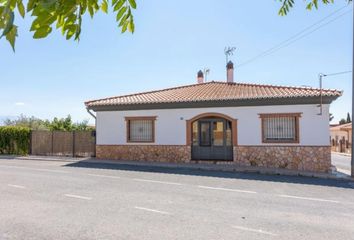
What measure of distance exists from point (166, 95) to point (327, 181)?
34.7 ft

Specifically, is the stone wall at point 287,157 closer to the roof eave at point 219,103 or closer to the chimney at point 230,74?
the roof eave at point 219,103

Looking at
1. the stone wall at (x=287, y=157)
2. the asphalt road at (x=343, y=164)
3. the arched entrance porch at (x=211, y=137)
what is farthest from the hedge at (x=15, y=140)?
the asphalt road at (x=343, y=164)

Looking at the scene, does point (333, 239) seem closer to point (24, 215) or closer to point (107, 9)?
point (107, 9)

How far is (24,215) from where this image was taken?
22.7ft

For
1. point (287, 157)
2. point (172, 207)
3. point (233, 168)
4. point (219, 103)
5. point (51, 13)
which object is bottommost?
point (172, 207)

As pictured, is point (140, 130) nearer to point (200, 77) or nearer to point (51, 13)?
point (200, 77)

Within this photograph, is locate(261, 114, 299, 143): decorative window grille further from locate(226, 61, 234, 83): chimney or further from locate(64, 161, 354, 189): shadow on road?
locate(226, 61, 234, 83): chimney

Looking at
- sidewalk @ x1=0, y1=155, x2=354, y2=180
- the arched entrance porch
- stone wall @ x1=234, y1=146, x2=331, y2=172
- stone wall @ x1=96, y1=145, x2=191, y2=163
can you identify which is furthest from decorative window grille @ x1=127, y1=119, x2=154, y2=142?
stone wall @ x1=234, y1=146, x2=331, y2=172

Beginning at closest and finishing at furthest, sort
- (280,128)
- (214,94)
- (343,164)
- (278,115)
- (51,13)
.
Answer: (51,13) < (278,115) < (280,128) < (214,94) < (343,164)

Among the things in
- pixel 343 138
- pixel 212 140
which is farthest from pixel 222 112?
pixel 343 138

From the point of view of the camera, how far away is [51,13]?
110cm

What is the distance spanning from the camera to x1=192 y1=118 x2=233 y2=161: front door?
56.6ft

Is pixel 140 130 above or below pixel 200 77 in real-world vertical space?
below

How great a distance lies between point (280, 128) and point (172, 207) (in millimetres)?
10183
